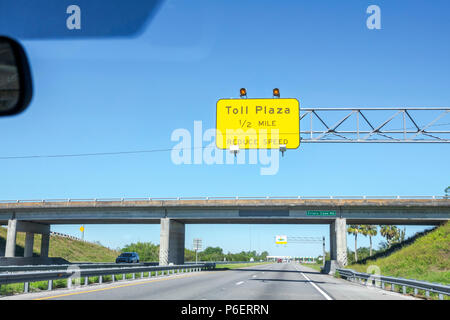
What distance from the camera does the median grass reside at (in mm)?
34625

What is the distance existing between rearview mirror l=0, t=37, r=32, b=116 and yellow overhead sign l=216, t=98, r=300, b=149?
16929 mm

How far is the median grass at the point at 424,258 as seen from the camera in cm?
3462

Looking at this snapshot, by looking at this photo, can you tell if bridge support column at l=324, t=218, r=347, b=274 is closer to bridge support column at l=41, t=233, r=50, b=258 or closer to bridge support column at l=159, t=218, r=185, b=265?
bridge support column at l=159, t=218, r=185, b=265

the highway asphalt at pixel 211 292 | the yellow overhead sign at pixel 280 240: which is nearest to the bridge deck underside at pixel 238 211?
the highway asphalt at pixel 211 292

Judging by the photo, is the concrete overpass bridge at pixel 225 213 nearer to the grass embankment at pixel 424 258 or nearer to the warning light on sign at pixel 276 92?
the grass embankment at pixel 424 258

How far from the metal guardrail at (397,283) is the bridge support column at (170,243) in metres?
19.7

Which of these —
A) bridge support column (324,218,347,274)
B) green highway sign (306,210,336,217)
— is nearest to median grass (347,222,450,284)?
bridge support column (324,218,347,274)

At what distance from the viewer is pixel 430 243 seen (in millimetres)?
43375

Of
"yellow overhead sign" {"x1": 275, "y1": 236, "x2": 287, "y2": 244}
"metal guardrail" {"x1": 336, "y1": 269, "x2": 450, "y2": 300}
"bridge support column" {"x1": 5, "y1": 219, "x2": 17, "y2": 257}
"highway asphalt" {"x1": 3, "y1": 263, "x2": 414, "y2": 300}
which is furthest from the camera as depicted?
"yellow overhead sign" {"x1": 275, "y1": 236, "x2": 287, "y2": 244}

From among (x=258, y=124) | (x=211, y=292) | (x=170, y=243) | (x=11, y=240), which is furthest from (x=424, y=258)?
(x=11, y=240)

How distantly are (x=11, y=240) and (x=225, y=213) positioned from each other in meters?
24.8

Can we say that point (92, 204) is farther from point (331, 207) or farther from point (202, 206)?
point (331, 207)

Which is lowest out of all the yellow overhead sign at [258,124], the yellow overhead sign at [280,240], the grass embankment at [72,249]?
the grass embankment at [72,249]
